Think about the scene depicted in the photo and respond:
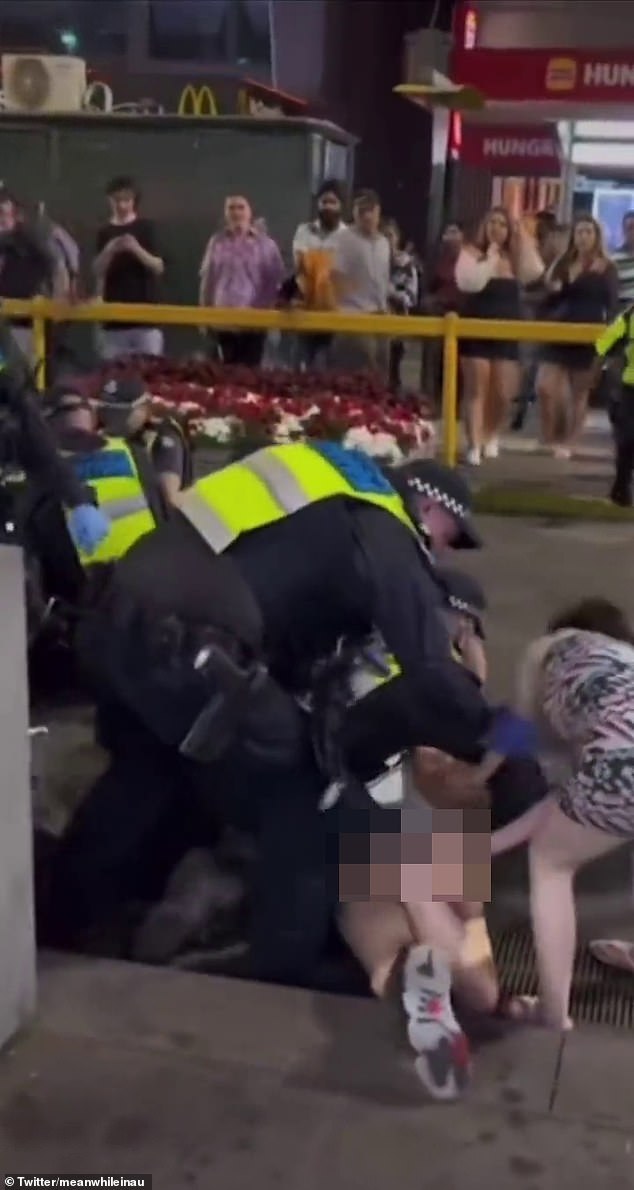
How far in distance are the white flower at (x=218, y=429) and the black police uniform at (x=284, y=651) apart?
17.6ft

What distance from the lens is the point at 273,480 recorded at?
11.9ft

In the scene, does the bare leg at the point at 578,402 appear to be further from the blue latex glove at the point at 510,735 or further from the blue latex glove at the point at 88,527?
the blue latex glove at the point at 510,735

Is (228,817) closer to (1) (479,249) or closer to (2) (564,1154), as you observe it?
(2) (564,1154)

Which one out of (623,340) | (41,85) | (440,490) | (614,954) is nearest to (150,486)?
(440,490)

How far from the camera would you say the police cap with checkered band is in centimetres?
395

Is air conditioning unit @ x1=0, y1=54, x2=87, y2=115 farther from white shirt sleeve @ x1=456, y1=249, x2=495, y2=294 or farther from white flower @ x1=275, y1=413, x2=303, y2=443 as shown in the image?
white flower @ x1=275, y1=413, x2=303, y2=443

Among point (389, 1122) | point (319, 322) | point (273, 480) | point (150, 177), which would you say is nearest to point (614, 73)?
point (150, 177)

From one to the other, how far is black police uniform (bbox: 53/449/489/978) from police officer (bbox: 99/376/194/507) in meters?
0.98

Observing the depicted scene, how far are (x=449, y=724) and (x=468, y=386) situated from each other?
8357 mm

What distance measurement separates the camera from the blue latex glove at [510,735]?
3.49 metres

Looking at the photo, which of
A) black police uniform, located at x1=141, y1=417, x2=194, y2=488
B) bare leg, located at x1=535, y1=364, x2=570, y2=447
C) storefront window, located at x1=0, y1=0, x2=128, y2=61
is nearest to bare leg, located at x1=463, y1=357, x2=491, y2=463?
bare leg, located at x1=535, y1=364, x2=570, y2=447

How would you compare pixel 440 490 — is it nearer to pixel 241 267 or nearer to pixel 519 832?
pixel 519 832

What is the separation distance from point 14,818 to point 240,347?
9.29m

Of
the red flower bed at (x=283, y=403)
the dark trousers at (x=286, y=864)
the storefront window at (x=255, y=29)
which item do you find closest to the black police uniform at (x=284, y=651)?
the dark trousers at (x=286, y=864)
